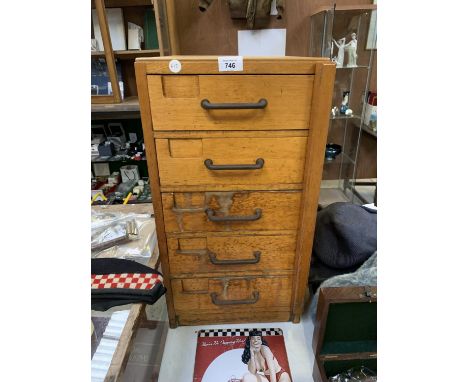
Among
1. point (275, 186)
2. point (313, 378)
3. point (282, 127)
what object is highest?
point (282, 127)

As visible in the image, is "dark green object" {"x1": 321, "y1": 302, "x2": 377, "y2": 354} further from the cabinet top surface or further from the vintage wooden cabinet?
the cabinet top surface

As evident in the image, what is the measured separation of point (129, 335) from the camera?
611 millimetres

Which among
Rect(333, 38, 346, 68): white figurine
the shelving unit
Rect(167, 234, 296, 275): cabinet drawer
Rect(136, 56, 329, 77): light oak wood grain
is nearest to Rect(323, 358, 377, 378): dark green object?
Rect(167, 234, 296, 275): cabinet drawer

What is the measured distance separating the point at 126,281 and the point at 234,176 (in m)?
0.38

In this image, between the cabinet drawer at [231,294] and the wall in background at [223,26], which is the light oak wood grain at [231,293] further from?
the wall in background at [223,26]

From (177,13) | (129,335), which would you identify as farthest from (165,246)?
(177,13)

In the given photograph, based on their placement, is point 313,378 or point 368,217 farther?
point 368,217

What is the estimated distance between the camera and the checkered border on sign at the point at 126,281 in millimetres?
704

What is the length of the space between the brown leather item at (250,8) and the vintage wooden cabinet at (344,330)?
1.60m

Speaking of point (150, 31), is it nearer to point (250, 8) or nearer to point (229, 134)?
point (250, 8)

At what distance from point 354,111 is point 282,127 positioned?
4.95 feet

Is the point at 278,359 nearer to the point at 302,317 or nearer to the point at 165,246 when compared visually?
the point at 302,317

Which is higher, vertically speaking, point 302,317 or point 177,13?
point 177,13

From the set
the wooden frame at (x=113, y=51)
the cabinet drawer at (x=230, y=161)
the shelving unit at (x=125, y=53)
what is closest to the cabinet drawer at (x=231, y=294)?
the cabinet drawer at (x=230, y=161)
